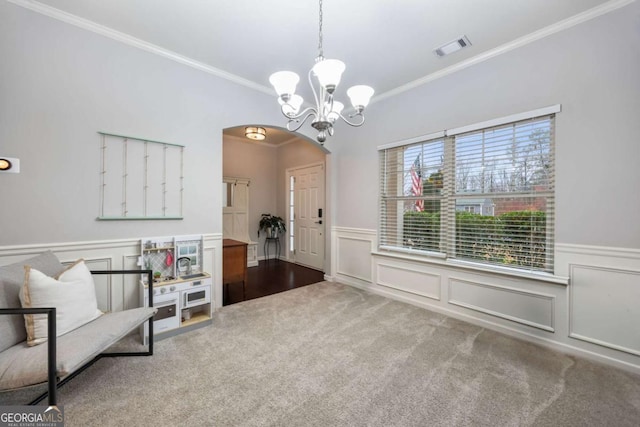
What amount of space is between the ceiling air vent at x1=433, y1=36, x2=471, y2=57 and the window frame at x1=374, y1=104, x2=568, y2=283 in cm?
79

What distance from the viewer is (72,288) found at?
6.06 ft

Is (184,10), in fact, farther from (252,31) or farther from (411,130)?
(411,130)

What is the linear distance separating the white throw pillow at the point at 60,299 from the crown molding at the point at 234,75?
216 cm

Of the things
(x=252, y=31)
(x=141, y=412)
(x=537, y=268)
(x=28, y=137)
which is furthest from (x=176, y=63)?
(x=537, y=268)

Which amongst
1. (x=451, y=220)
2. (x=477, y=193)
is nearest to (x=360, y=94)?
(x=477, y=193)

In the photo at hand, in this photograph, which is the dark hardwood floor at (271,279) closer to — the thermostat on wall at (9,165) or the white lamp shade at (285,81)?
the thermostat on wall at (9,165)

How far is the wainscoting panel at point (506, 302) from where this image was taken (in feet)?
8.00

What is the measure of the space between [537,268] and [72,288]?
3.88 metres

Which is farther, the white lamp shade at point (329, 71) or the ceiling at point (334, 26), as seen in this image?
the ceiling at point (334, 26)

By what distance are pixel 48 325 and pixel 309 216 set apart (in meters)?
4.62

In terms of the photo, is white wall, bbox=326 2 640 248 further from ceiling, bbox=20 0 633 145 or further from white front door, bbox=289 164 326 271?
white front door, bbox=289 164 326 271

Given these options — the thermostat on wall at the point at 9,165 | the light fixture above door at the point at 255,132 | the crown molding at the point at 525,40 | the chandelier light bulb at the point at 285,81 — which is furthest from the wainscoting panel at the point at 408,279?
the thermostat on wall at the point at 9,165

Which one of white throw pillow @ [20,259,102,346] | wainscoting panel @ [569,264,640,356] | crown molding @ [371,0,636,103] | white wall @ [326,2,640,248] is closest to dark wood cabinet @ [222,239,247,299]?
white throw pillow @ [20,259,102,346]

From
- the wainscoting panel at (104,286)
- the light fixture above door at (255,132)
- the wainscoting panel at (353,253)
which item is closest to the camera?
the wainscoting panel at (104,286)
